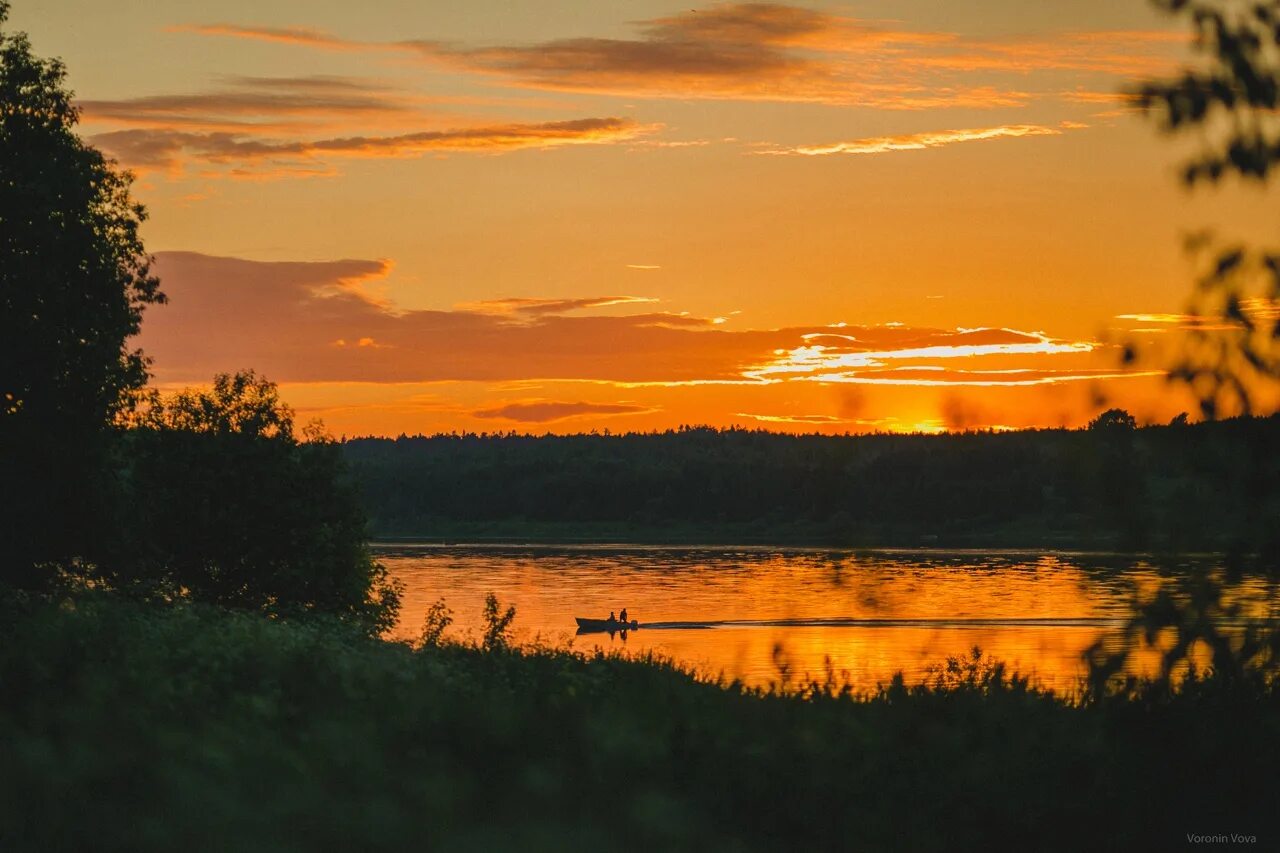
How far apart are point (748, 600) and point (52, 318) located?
63.1m

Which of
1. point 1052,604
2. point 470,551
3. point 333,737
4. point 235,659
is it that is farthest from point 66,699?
point 470,551

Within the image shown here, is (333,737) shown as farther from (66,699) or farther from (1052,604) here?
(1052,604)

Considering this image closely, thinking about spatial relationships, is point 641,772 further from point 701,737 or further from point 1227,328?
point 1227,328

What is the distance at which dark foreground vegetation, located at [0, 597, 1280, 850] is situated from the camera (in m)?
7.42

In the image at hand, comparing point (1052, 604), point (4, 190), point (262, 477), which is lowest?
point (1052, 604)

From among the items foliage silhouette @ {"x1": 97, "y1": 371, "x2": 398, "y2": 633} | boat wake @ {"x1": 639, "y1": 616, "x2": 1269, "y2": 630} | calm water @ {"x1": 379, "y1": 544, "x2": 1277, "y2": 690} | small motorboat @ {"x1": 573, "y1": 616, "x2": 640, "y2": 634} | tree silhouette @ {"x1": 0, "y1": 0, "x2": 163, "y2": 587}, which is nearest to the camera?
tree silhouette @ {"x1": 0, "y1": 0, "x2": 163, "y2": 587}

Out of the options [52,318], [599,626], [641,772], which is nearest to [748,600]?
[599,626]

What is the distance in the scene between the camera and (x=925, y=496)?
162375 millimetres

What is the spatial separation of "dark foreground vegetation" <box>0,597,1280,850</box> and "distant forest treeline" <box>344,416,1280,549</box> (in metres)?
1.10

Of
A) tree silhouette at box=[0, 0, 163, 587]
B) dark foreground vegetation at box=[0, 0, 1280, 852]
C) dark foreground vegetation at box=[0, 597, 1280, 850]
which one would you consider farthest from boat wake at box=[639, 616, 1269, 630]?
dark foreground vegetation at box=[0, 597, 1280, 850]

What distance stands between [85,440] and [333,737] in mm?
26053

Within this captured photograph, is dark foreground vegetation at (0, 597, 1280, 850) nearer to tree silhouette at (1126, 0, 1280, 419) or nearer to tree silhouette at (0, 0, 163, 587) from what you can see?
tree silhouette at (1126, 0, 1280, 419)

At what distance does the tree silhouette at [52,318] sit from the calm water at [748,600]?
1040 centimetres

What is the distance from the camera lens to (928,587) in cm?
9506
